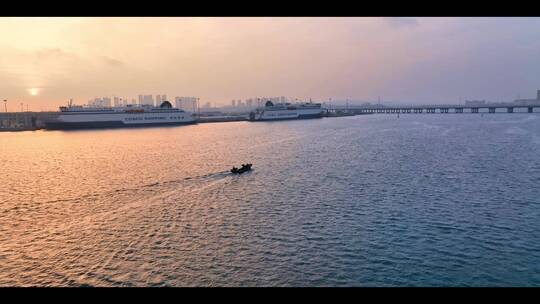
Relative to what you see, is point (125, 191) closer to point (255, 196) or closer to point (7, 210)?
point (7, 210)

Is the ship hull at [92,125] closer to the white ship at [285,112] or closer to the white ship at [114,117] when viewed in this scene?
the white ship at [114,117]

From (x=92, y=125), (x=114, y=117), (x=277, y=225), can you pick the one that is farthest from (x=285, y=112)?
(x=277, y=225)

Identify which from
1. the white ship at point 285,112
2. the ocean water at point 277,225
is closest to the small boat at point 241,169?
the ocean water at point 277,225

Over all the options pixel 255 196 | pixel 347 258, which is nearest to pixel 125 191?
pixel 255 196

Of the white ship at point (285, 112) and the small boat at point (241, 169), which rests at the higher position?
the white ship at point (285, 112)

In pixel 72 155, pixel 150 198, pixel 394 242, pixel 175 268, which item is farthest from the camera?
pixel 72 155

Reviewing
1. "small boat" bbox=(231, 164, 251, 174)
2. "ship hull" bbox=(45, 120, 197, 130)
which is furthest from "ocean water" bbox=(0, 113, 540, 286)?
"ship hull" bbox=(45, 120, 197, 130)
